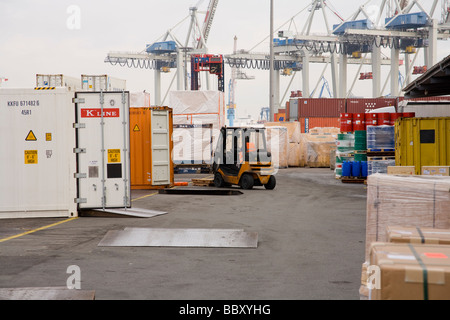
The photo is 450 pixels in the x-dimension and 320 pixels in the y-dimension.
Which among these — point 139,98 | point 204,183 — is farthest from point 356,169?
point 139,98

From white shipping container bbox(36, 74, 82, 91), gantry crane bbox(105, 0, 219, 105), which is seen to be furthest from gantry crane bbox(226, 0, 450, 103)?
white shipping container bbox(36, 74, 82, 91)

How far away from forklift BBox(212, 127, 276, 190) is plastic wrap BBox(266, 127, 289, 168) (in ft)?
40.2

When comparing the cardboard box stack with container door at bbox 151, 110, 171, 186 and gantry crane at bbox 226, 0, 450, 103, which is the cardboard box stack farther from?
gantry crane at bbox 226, 0, 450, 103

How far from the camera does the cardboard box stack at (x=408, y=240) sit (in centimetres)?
330

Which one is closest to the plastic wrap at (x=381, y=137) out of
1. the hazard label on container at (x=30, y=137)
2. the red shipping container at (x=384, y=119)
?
the red shipping container at (x=384, y=119)

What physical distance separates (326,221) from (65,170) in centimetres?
569

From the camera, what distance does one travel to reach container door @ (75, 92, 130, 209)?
39.5 feet

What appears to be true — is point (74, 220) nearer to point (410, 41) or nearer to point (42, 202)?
point (42, 202)

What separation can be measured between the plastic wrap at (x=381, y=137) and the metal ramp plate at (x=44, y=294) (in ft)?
51.8

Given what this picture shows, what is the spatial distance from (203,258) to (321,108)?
1839 inches

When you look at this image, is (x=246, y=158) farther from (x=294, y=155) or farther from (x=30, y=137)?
(x=294, y=155)

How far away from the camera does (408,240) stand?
432cm
